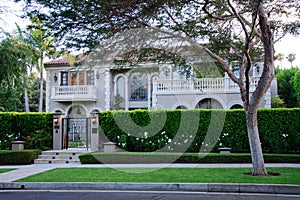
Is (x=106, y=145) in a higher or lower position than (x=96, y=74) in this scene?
lower

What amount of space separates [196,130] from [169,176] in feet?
24.2

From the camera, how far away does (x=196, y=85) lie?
24703 millimetres

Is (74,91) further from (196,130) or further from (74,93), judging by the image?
(196,130)

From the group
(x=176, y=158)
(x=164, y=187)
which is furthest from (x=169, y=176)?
(x=176, y=158)

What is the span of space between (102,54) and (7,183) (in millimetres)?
5266

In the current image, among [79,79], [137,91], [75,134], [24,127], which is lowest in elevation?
[75,134]

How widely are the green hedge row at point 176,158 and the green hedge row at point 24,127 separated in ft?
15.7

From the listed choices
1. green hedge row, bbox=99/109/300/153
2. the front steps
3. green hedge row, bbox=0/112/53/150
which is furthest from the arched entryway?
green hedge row, bbox=99/109/300/153

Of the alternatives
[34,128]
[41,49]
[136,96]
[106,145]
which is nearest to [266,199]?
[106,145]

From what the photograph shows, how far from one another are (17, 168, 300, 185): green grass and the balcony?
56.9ft

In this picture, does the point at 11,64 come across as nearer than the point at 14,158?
Yes

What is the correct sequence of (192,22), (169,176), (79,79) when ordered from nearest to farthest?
1. (169,176)
2. (192,22)
3. (79,79)

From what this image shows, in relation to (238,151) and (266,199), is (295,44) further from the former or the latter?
(266,199)

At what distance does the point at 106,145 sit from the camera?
17953 mm
